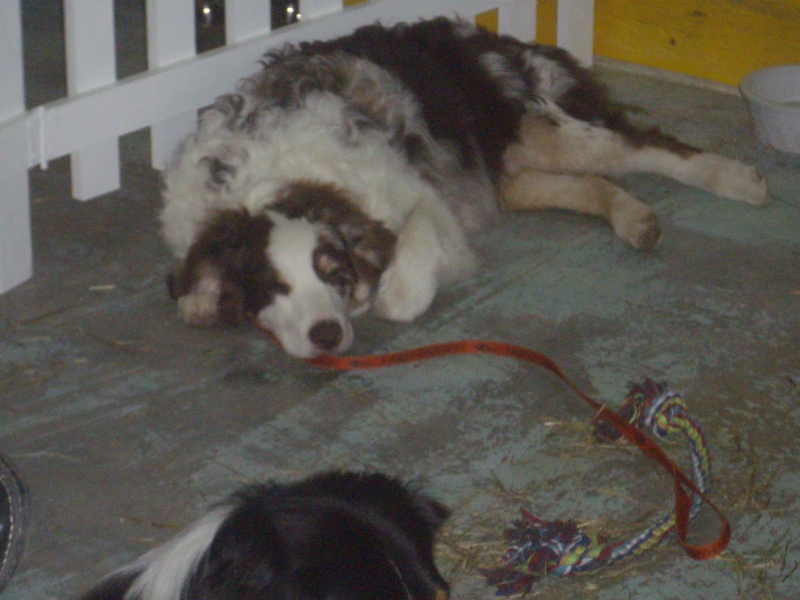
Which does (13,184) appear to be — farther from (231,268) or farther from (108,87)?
(231,268)

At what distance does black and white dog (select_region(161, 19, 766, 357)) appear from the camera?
11.6 ft

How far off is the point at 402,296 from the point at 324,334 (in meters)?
0.39

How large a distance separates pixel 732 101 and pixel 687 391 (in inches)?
107

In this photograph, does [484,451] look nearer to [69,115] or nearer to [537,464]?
[537,464]

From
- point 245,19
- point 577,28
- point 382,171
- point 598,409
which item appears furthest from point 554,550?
point 577,28

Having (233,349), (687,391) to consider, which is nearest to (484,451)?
(687,391)

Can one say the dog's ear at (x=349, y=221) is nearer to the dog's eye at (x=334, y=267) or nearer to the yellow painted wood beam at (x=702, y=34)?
the dog's eye at (x=334, y=267)

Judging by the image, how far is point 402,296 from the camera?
3.67 m

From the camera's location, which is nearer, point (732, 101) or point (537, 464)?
point (537, 464)

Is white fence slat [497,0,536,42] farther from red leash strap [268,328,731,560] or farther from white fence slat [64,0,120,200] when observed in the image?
red leash strap [268,328,731,560]

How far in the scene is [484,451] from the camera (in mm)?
2969

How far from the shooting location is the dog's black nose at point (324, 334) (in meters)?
3.37

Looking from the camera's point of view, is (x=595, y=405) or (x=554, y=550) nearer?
(x=554, y=550)

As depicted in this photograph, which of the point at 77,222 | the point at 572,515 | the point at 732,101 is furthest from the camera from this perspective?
the point at 732,101
